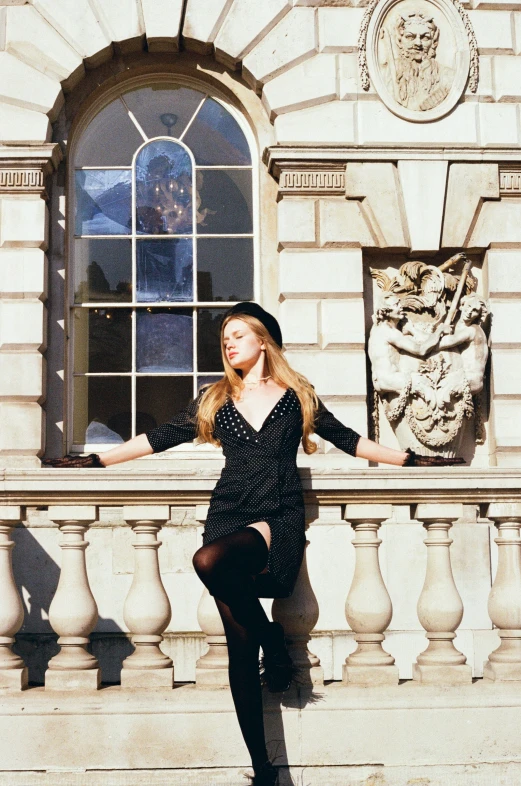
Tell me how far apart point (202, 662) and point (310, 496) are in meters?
0.97

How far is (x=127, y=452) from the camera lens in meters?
5.50

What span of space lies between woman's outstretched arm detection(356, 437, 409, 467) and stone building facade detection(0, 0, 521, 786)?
3.99 metres

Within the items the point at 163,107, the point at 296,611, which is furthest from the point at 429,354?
the point at 296,611

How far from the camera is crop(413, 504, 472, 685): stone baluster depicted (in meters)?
5.39

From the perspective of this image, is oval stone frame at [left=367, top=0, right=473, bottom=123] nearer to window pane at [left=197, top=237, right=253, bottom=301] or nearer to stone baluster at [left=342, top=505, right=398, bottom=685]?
window pane at [left=197, top=237, right=253, bottom=301]

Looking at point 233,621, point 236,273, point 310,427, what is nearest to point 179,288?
point 236,273

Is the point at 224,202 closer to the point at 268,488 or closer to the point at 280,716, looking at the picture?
the point at 268,488

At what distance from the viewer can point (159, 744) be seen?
5094mm

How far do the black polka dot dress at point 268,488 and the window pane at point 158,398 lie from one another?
563cm

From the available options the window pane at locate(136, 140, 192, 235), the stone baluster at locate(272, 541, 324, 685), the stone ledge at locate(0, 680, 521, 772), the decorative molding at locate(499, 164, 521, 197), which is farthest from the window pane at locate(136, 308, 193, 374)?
the stone ledge at locate(0, 680, 521, 772)

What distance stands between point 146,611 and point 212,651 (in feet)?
1.30

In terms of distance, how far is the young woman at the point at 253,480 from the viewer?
4.84 meters

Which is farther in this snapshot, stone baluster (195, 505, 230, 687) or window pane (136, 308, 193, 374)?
window pane (136, 308, 193, 374)

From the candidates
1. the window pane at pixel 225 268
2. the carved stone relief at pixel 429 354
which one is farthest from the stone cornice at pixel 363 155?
the carved stone relief at pixel 429 354
